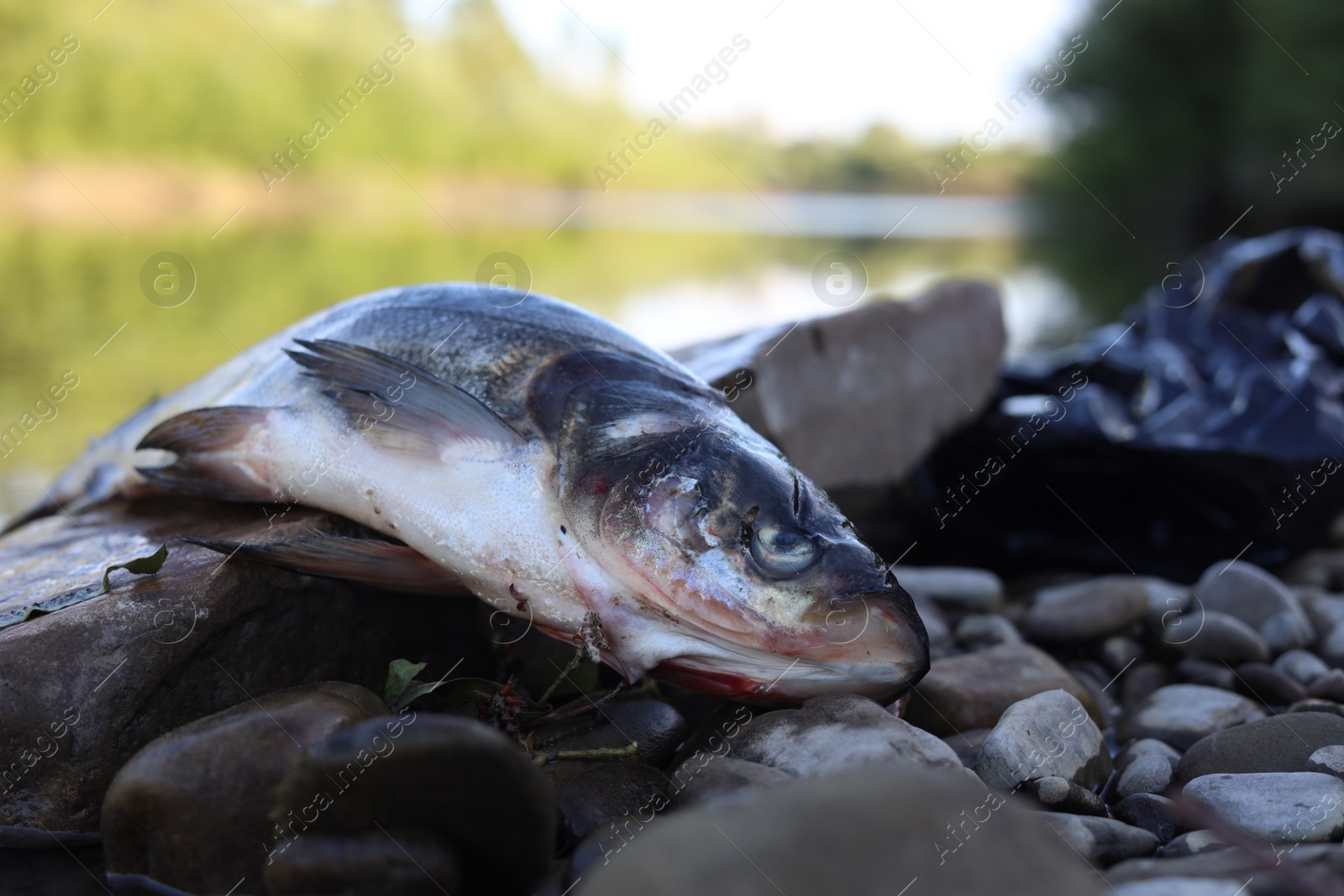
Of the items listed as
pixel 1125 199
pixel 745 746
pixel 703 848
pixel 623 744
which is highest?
pixel 1125 199

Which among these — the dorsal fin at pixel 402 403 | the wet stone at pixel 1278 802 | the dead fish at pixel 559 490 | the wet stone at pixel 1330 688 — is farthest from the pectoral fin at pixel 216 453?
the wet stone at pixel 1330 688

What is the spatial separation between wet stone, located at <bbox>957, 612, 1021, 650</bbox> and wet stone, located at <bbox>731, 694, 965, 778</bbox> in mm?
1502

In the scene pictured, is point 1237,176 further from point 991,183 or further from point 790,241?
point 991,183

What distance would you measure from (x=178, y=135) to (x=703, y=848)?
42628mm

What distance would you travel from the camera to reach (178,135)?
38.2 metres

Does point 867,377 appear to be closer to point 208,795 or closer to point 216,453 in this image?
point 216,453

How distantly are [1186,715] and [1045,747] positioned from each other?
806 mm

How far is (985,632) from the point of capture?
3871 millimetres

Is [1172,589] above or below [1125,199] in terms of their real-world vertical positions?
below

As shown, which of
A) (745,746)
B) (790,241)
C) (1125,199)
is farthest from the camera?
(1125,199)

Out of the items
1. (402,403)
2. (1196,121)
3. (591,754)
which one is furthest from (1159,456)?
(1196,121)

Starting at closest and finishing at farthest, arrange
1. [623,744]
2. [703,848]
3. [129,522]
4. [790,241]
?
[703,848] → [623,744] → [129,522] → [790,241]

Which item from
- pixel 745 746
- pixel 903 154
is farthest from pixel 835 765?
pixel 903 154

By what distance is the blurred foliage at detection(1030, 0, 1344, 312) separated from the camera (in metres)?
28.9
